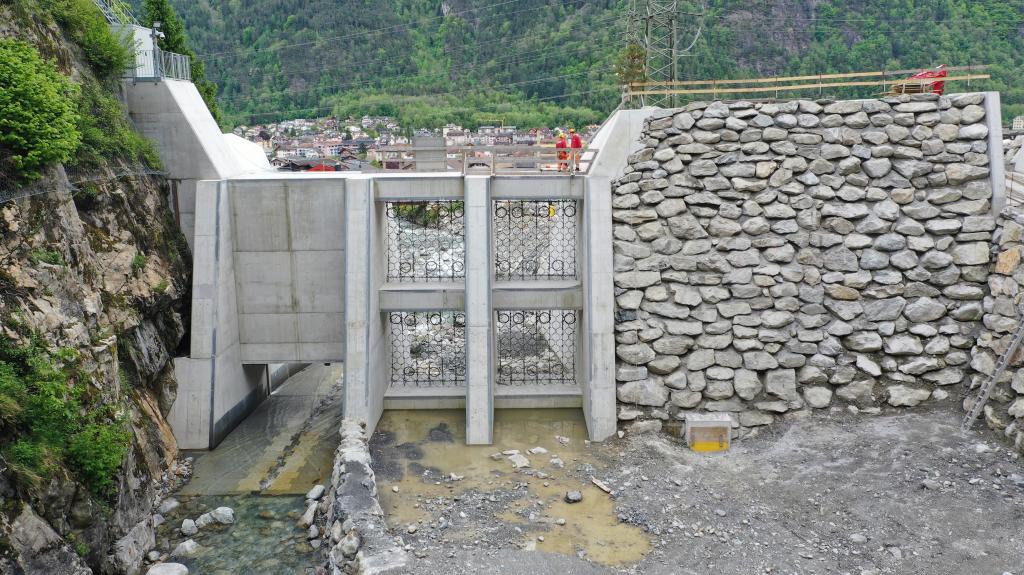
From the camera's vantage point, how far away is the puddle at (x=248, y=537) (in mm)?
10844

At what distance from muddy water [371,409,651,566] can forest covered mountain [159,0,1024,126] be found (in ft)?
92.8

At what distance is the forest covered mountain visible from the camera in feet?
125

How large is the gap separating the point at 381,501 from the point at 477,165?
7.41 meters

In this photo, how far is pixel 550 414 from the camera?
14727 millimetres

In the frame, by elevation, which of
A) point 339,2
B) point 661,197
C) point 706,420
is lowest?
point 706,420

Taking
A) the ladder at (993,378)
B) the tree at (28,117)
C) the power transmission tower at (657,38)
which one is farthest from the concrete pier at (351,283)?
the ladder at (993,378)

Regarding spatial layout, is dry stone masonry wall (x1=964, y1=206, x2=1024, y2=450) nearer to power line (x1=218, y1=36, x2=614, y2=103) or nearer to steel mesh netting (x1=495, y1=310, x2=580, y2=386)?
steel mesh netting (x1=495, y1=310, x2=580, y2=386)

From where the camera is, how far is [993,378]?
11.8 metres

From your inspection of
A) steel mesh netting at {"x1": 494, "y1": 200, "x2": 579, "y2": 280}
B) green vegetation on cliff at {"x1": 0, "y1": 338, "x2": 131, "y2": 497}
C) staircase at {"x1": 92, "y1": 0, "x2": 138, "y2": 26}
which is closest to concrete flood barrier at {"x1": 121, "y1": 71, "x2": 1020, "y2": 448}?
steel mesh netting at {"x1": 494, "y1": 200, "x2": 579, "y2": 280}

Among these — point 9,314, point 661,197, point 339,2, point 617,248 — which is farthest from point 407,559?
point 339,2

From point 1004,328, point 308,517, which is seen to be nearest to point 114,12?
point 308,517

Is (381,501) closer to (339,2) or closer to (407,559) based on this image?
(407,559)

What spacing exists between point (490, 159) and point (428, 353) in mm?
5532

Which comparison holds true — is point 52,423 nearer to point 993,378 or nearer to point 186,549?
point 186,549
